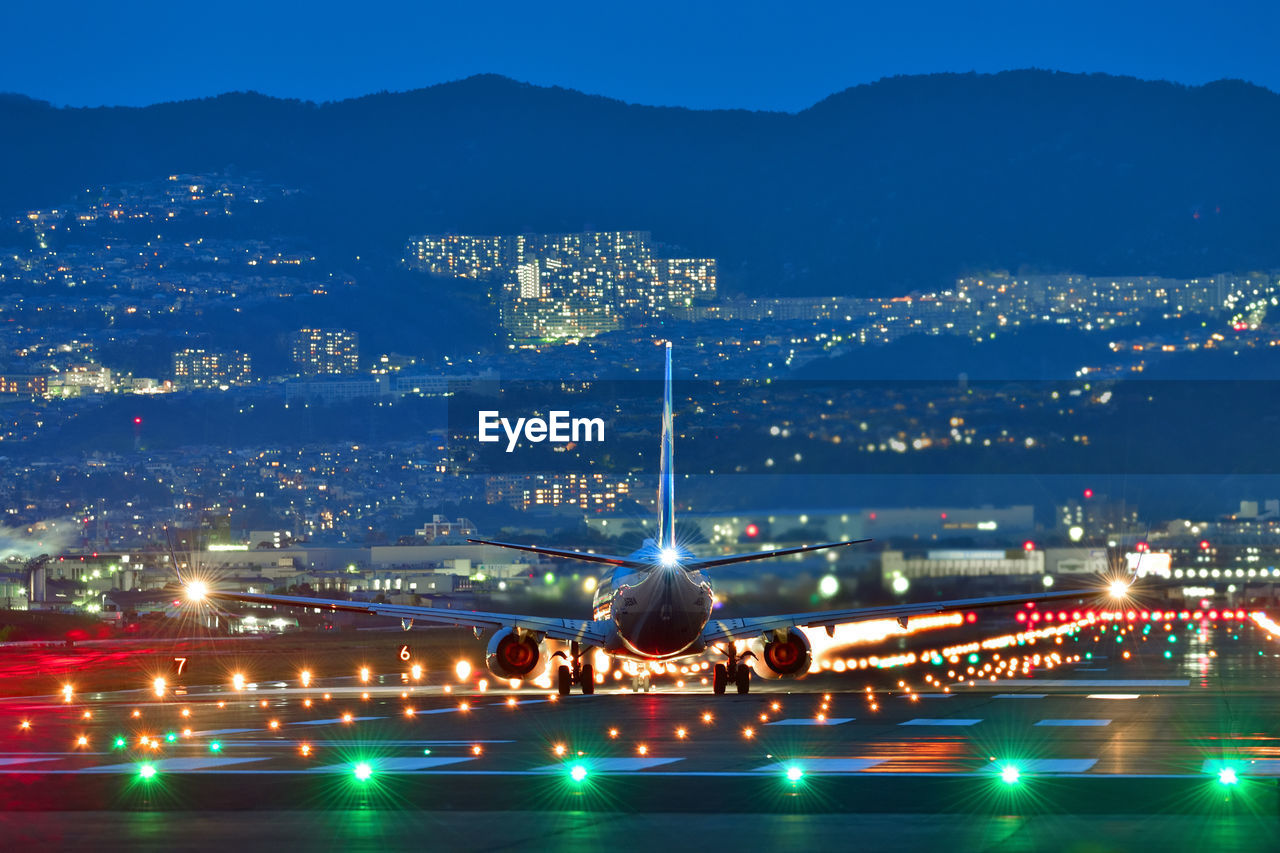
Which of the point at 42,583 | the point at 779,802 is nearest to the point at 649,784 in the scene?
the point at 779,802

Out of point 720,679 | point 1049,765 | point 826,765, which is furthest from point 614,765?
point 720,679

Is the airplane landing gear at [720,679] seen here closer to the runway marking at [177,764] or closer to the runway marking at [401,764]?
the runway marking at [401,764]

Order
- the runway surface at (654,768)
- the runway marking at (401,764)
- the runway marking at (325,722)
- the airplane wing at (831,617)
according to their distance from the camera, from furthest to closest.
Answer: the airplane wing at (831,617), the runway marking at (325,722), the runway marking at (401,764), the runway surface at (654,768)

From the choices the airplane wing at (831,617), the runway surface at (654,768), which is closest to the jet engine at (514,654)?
the runway surface at (654,768)

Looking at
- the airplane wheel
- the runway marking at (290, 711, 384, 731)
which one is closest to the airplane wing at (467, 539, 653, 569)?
the airplane wheel

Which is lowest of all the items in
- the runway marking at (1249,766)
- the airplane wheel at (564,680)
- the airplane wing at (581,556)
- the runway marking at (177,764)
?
the runway marking at (1249,766)

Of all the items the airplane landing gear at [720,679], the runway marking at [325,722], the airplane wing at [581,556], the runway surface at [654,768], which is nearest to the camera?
the runway surface at [654,768]

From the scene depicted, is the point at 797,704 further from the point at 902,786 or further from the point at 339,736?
the point at 902,786

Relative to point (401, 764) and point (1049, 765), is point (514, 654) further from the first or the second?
point (1049, 765)
